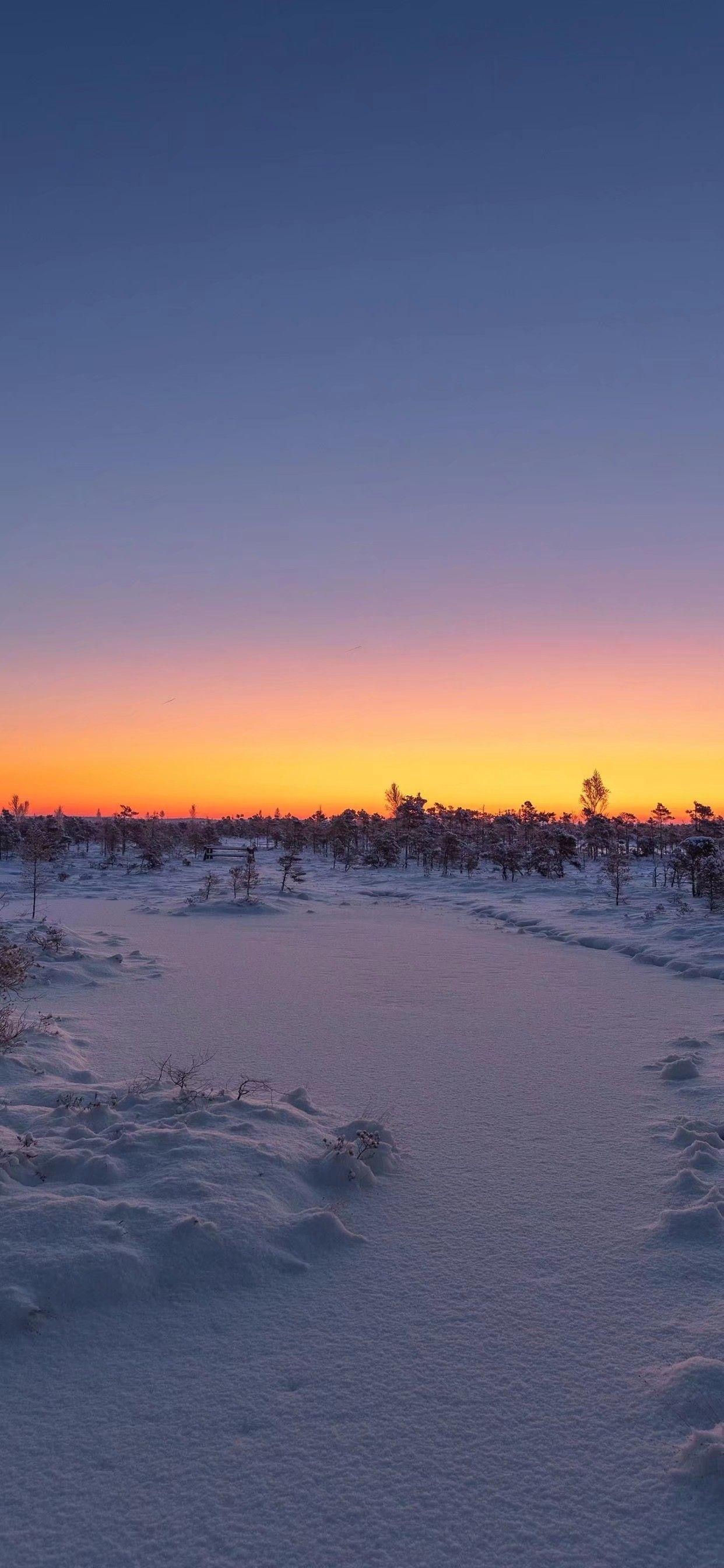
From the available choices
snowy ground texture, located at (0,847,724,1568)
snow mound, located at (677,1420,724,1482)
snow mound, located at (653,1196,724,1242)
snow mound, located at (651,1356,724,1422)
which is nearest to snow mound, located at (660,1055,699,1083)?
snowy ground texture, located at (0,847,724,1568)

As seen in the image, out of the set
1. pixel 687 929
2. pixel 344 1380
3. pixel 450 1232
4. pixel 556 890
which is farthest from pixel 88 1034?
pixel 556 890

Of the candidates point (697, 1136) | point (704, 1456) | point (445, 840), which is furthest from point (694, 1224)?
point (445, 840)

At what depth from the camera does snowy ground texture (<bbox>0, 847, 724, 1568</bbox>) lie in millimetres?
2668

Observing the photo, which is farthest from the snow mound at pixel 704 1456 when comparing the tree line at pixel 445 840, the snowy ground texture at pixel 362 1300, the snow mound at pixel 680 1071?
the tree line at pixel 445 840

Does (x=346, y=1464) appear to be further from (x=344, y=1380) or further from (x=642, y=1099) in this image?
(x=642, y=1099)

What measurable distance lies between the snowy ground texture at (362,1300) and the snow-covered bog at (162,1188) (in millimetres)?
19

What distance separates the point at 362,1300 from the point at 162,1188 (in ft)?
4.95

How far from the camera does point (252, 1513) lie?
8.71 feet

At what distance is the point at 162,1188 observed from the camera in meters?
4.80

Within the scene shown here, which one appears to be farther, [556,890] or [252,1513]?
[556,890]

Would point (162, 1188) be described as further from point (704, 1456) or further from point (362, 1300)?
point (704, 1456)

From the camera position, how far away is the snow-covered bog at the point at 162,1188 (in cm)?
396

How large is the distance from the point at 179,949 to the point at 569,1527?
14643 mm

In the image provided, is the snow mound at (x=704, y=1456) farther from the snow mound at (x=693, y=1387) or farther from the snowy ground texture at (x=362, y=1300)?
the snow mound at (x=693, y=1387)
